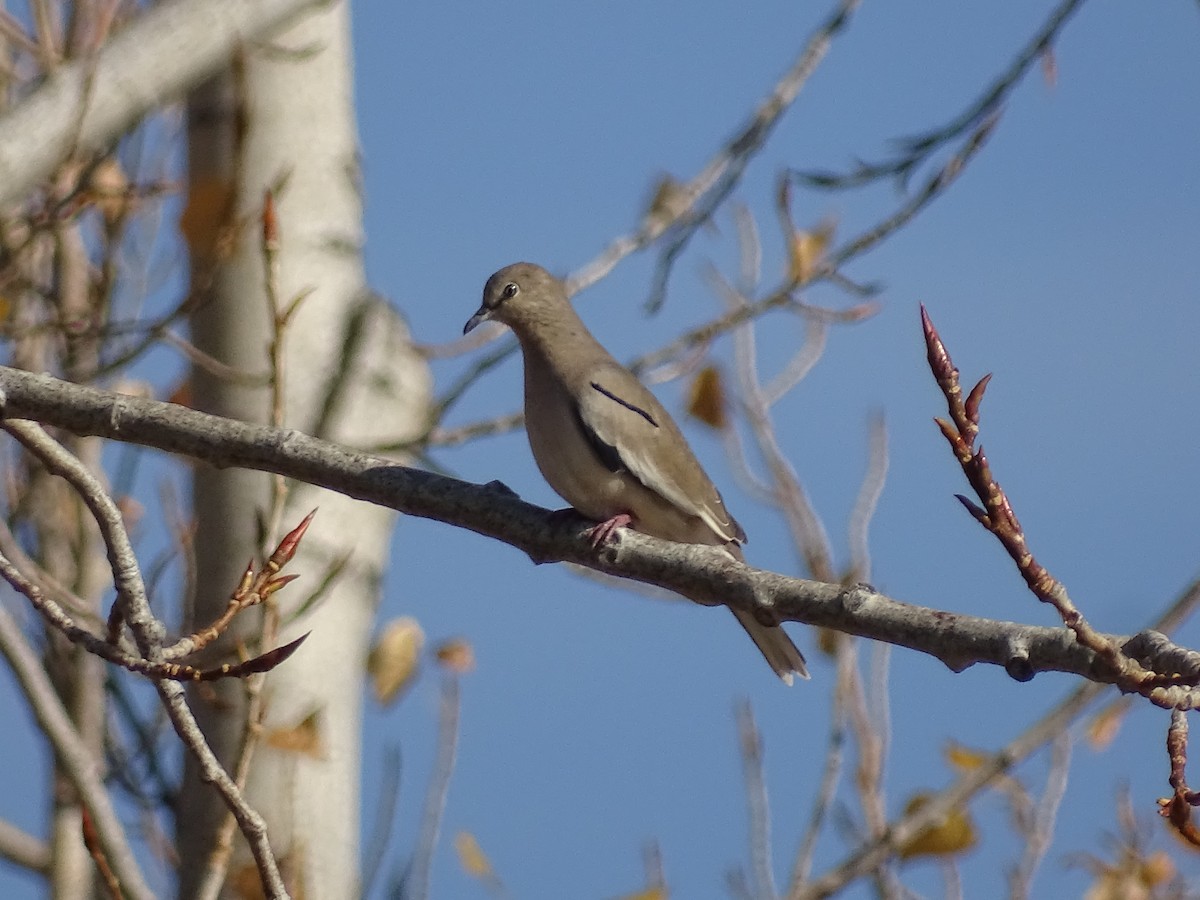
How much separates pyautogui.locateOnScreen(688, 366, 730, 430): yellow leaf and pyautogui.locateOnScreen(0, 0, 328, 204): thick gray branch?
1735 mm

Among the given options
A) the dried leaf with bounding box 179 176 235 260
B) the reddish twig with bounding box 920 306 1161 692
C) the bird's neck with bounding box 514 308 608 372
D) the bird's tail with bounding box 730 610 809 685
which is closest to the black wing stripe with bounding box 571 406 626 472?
the bird's neck with bounding box 514 308 608 372

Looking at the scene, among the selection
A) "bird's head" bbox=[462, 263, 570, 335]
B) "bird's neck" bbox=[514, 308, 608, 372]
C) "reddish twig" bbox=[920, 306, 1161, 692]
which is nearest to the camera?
"reddish twig" bbox=[920, 306, 1161, 692]

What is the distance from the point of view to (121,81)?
3807 millimetres

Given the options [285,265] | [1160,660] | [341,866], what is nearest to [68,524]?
[285,265]

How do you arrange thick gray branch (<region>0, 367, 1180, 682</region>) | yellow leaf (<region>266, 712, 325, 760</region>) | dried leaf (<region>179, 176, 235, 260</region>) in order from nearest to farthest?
1. thick gray branch (<region>0, 367, 1180, 682</region>)
2. yellow leaf (<region>266, 712, 325, 760</region>)
3. dried leaf (<region>179, 176, 235, 260</region>)

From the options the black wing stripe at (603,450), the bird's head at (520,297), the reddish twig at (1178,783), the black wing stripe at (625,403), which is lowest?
the reddish twig at (1178,783)

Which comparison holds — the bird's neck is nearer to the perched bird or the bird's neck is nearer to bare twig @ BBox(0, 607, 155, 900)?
the perched bird

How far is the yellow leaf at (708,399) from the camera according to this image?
5016 mm

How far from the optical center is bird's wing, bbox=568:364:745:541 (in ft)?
12.6

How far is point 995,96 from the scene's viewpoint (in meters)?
3.90

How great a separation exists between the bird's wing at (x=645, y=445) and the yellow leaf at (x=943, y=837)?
1000 mm

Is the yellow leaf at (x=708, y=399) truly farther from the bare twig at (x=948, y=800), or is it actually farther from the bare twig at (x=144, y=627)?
the bare twig at (x=144, y=627)

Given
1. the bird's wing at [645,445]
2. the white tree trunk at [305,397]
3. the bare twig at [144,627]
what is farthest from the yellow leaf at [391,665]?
the bare twig at [144,627]

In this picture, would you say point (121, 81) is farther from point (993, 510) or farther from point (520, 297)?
point (993, 510)
